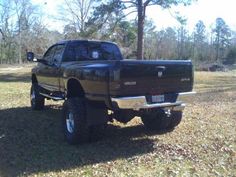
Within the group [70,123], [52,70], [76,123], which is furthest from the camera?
[52,70]

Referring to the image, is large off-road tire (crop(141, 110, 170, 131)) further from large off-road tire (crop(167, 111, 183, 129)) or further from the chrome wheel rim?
the chrome wheel rim

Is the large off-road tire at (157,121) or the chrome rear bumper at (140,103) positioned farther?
the large off-road tire at (157,121)

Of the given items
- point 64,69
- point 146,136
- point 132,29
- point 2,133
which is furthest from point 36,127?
point 132,29

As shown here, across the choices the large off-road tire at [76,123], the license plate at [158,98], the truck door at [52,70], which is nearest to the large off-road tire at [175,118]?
the license plate at [158,98]

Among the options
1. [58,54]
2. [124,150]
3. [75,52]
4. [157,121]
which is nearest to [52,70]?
[58,54]

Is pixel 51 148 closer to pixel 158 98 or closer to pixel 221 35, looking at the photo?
pixel 158 98

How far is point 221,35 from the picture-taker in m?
97.2

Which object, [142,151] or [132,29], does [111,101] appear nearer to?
[142,151]

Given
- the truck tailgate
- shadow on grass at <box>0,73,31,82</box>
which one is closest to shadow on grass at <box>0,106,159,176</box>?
the truck tailgate

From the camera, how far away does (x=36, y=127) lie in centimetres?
959

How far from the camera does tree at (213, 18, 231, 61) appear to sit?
314ft

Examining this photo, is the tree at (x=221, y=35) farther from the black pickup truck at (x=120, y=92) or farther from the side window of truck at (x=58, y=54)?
the black pickup truck at (x=120, y=92)

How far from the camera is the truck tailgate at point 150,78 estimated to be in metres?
6.97

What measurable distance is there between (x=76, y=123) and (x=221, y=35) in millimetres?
93722
